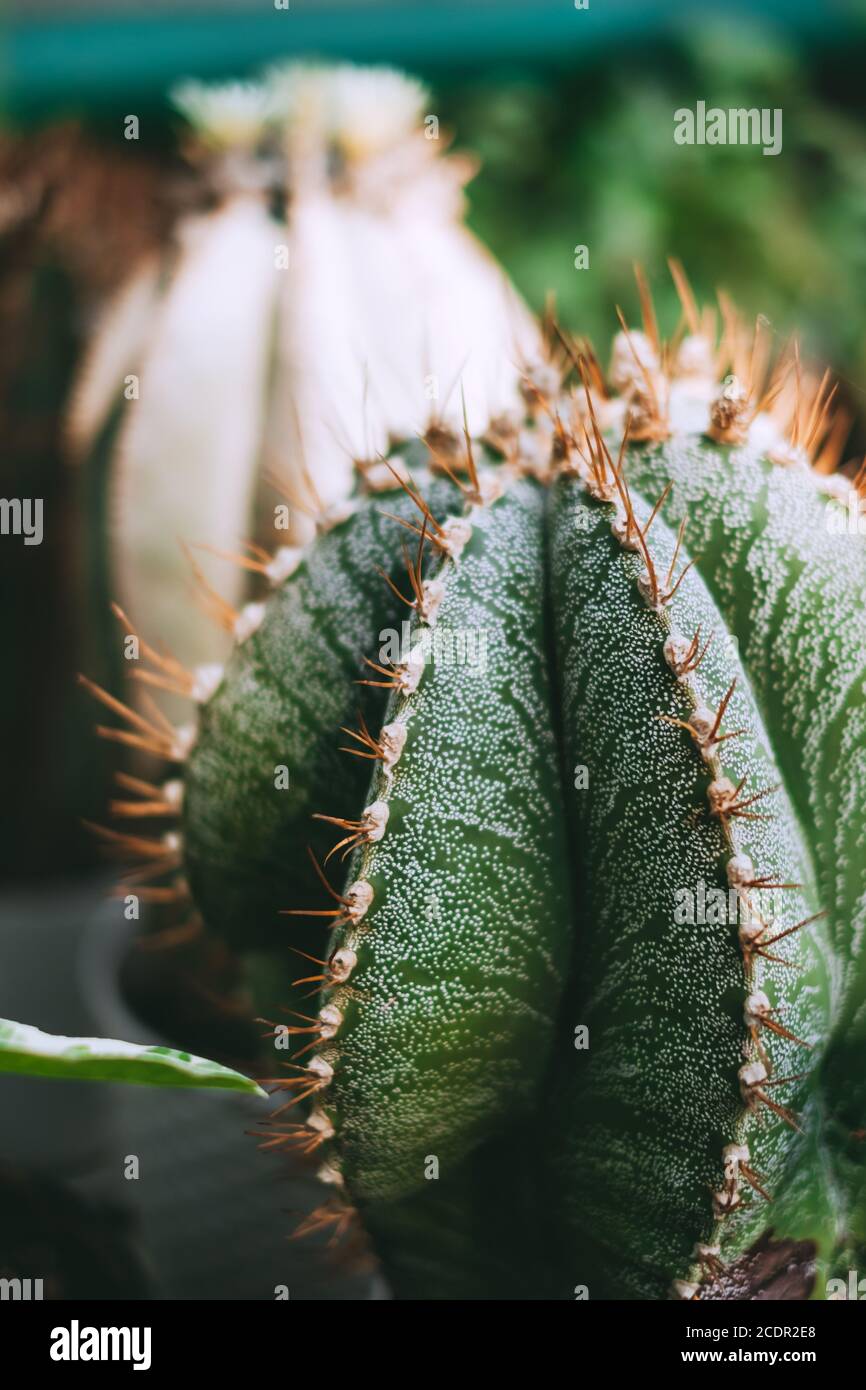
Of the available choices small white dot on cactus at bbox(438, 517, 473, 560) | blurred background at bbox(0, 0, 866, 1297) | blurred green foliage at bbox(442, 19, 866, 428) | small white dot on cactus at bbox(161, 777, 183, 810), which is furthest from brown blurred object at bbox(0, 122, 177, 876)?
blurred green foliage at bbox(442, 19, 866, 428)

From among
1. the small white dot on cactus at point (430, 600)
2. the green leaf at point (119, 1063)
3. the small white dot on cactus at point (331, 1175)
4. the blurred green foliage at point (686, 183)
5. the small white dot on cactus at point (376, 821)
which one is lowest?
the small white dot on cactus at point (331, 1175)

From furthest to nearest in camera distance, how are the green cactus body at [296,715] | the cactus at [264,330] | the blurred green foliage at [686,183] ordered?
the blurred green foliage at [686,183] < the cactus at [264,330] < the green cactus body at [296,715]

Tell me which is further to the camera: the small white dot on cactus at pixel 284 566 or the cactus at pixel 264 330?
the cactus at pixel 264 330

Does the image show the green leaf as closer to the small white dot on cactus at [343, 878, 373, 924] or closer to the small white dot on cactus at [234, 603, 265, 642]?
the small white dot on cactus at [343, 878, 373, 924]

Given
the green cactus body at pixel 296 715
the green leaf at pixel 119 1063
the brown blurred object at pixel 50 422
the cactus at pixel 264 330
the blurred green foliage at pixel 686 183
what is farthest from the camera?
the blurred green foliage at pixel 686 183

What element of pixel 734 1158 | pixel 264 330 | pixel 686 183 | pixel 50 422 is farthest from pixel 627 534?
pixel 686 183

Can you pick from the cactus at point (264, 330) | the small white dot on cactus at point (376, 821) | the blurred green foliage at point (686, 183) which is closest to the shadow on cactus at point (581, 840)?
the small white dot on cactus at point (376, 821)

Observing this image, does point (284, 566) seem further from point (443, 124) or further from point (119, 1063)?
point (443, 124)

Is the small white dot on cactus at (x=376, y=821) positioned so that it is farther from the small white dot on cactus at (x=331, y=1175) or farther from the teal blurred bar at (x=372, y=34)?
the teal blurred bar at (x=372, y=34)
